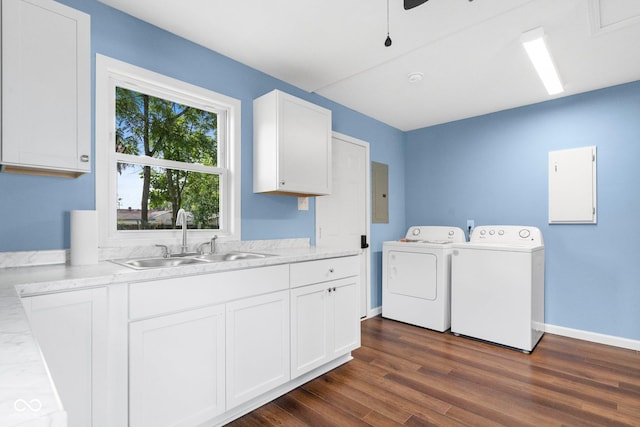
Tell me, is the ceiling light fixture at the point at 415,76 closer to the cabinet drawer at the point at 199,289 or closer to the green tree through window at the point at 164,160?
the green tree through window at the point at 164,160

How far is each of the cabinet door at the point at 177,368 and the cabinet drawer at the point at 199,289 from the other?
0.05 metres

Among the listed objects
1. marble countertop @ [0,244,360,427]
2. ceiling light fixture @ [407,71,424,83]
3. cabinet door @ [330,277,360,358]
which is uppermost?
ceiling light fixture @ [407,71,424,83]

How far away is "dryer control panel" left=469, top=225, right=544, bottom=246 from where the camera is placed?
132 inches

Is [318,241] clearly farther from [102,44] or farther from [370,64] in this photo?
[102,44]

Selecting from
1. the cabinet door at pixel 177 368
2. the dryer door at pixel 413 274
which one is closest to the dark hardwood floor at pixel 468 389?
the cabinet door at pixel 177 368

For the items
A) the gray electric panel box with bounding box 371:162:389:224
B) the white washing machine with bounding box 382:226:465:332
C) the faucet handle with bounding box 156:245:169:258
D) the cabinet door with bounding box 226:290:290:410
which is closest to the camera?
the cabinet door with bounding box 226:290:290:410

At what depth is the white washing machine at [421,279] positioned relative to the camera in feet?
11.3

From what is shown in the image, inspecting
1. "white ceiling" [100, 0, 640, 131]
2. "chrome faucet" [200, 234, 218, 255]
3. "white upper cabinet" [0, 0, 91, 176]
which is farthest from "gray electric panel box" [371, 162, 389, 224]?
"white upper cabinet" [0, 0, 91, 176]

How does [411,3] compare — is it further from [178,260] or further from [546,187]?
[546,187]

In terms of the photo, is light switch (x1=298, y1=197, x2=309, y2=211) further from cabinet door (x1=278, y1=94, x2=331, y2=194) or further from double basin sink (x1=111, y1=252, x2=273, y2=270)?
double basin sink (x1=111, y1=252, x2=273, y2=270)

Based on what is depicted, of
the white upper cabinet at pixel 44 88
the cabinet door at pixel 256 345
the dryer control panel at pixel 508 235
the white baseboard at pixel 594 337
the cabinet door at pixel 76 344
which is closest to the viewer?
the cabinet door at pixel 76 344

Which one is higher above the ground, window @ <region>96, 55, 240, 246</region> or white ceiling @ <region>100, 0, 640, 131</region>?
white ceiling @ <region>100, 0, 640, 131</region>

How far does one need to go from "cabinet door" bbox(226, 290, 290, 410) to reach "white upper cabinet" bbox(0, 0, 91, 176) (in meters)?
1.14

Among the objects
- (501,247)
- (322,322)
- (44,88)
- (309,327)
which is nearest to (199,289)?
(309,327)
